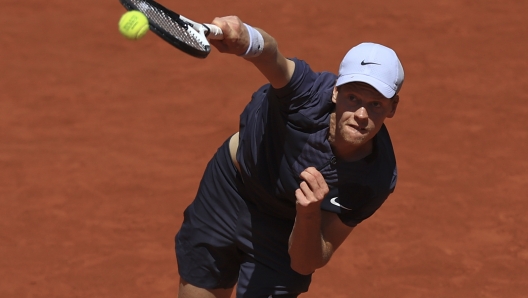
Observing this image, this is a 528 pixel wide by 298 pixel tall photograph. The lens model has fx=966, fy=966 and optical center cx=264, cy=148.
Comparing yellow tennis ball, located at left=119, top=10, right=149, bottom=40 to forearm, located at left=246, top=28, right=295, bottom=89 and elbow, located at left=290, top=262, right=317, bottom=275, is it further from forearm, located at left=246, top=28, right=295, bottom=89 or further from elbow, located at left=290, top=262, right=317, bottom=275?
elbow, located at left=290, top=262, right=317, bottom=275

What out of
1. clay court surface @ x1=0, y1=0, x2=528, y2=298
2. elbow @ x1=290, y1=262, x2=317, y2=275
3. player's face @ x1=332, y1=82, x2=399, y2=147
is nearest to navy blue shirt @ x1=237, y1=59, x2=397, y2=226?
player's face @ x1=332, y1=82, x2=399, y2=147

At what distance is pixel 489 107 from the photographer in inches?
296

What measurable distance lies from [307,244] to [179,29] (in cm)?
101

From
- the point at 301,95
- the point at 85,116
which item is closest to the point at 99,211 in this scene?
the point at 85,116

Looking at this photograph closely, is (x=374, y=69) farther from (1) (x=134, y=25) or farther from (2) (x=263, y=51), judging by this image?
(1) (x=134, y=25)

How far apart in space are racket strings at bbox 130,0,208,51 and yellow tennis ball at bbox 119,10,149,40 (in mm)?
75

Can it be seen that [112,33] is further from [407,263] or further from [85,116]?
[407,263]

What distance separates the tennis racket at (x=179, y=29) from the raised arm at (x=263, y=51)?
0.15ft

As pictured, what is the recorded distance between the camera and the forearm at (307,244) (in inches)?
150

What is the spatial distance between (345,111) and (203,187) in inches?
41.5

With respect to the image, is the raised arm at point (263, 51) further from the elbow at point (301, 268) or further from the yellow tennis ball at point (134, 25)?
the elbow at point (301, 268)

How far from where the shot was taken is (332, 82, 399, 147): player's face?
375 cm

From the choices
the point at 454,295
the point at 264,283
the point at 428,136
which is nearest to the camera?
the point at 264,283

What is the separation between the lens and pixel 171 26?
11.8ft
